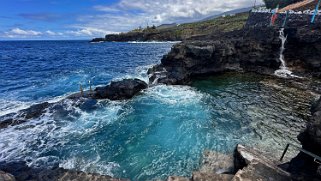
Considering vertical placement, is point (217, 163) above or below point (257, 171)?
below

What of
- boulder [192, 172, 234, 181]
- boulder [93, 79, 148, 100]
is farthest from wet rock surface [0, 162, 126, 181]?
boulder [93, 79, 148, 100]

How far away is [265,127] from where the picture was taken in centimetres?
1920

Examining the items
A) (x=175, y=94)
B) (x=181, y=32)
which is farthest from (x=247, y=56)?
(x=181, y=32)

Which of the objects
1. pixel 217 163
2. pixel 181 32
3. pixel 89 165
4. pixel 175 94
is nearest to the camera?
pixel 217 163

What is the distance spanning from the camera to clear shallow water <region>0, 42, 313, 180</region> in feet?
50.9

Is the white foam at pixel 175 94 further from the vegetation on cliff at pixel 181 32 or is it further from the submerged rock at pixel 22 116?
the vegetation on cliff at pixel 181 32

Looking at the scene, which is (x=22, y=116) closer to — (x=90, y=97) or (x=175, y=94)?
(x=90, y=97)

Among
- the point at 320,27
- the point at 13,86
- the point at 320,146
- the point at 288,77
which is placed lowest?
the point at 13,86

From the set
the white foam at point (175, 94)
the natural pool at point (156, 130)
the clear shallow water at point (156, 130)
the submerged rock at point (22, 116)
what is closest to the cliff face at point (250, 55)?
the white foam at point (175, 94)

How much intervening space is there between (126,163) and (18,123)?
1438 centimetres

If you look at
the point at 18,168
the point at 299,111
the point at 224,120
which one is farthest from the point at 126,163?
the point at 299,111

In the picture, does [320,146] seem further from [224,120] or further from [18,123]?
[18,123]

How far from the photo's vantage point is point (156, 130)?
19.9m

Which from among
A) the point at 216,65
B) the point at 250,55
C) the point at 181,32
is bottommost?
the point at 216,65
